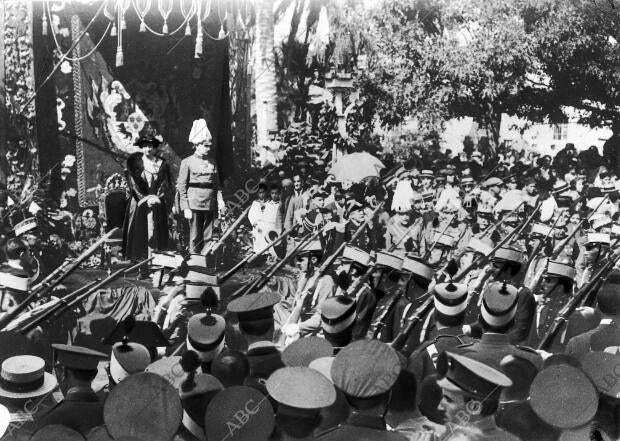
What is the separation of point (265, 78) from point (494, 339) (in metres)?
1.88

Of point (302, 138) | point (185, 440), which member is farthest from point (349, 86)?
point (185, 440)

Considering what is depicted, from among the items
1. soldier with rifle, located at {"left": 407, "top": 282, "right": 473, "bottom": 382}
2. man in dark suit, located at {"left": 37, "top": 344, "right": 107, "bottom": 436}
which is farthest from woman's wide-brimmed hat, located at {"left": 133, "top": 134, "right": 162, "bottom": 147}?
soldier with rifle, located at {"left": 407, "top": 282, "right": 473, "bottom": 382}

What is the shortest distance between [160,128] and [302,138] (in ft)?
2.60

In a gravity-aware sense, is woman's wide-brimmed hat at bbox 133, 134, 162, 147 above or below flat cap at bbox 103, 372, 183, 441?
above

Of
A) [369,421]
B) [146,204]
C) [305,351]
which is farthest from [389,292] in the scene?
[146,204]

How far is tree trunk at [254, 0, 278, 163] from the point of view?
4.27 m

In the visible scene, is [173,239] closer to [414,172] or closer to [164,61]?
[164,61]

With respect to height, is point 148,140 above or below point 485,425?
above

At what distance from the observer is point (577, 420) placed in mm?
3730

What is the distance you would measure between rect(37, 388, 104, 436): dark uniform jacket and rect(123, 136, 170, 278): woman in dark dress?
93cm

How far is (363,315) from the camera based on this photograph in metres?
4.38

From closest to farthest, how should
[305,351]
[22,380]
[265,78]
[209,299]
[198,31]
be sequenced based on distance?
[22,380]
[305,351]
[209,299]
[198,31]
[265,78]

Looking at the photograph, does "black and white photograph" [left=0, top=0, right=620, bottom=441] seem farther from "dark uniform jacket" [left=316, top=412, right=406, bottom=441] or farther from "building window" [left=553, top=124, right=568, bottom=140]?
"dark uniform jacket" [left=316, top=412, right=406, bottom=441]

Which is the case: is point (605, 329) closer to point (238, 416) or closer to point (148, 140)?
point (238, 416)
